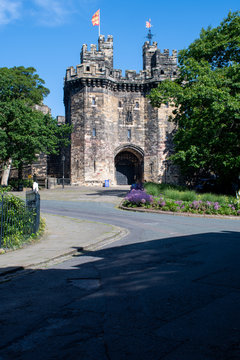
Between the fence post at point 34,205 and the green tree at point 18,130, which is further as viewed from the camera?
A: the green tree at point 18,130

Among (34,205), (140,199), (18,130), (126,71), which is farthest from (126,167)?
(34,205)

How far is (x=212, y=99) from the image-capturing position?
2017 cm

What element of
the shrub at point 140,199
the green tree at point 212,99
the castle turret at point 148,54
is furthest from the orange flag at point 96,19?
the shrub at point 140,199

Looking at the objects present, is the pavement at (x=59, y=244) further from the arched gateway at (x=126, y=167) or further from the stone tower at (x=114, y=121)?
the arched gateway at (x=126, y=167)

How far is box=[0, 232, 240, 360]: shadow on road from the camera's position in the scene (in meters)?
2.88

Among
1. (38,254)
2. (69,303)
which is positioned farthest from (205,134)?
(69,303)

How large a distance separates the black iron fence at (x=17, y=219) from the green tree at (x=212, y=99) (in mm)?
13591

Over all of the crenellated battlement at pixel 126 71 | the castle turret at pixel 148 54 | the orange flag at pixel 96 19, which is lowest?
the crenellated battlement at pixel 126 71

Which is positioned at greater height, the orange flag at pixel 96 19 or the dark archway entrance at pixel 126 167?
the orange flag at pixel 96 19

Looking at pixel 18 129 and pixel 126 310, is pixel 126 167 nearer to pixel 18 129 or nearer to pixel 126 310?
pixel 18 129

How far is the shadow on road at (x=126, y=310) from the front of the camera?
2.88 metres

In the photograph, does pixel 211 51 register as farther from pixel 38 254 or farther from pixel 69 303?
pixel 69 303

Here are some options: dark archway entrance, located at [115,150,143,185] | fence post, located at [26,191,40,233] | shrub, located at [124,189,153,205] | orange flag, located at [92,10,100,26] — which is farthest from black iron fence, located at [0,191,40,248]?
orange flag, located at [92,10,100,26]

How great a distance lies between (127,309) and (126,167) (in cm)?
4006
